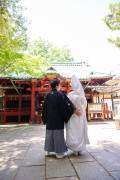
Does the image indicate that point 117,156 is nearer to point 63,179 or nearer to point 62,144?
point 62,144

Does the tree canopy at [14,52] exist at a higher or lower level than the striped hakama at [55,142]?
higher

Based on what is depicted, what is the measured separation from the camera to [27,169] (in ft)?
6.51

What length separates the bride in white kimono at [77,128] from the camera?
99.5 inches

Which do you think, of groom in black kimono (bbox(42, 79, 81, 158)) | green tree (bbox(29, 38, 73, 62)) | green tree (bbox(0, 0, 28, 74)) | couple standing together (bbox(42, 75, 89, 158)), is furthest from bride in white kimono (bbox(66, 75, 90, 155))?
green tree (bbox(29, 38, 73, 62))

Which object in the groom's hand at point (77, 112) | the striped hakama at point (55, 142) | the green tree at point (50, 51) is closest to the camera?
the striped hakama at point (55, 142)

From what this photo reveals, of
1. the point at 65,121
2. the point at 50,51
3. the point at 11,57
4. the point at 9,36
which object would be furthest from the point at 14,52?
the point at 50,51

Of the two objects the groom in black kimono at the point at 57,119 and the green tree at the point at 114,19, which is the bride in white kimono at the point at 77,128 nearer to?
the groom in black kimono at the point at 57,119

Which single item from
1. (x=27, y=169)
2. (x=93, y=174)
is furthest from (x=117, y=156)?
(x=27, y=169)

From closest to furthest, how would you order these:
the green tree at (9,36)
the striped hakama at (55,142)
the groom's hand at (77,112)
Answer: the striped hakama at (55,142), the groom's hand at (77,112), the green tree at (9,36)

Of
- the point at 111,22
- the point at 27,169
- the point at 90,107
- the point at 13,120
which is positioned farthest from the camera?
the point at 13,120

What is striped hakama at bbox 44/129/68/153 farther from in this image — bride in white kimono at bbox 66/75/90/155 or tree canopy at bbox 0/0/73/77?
tree canopy at bbox 0/0/73/77

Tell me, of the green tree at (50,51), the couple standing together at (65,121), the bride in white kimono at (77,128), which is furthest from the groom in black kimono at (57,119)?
the green tree at (50,51)

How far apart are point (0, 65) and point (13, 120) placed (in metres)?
6.96

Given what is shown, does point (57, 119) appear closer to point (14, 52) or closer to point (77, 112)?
point (77, 112)
